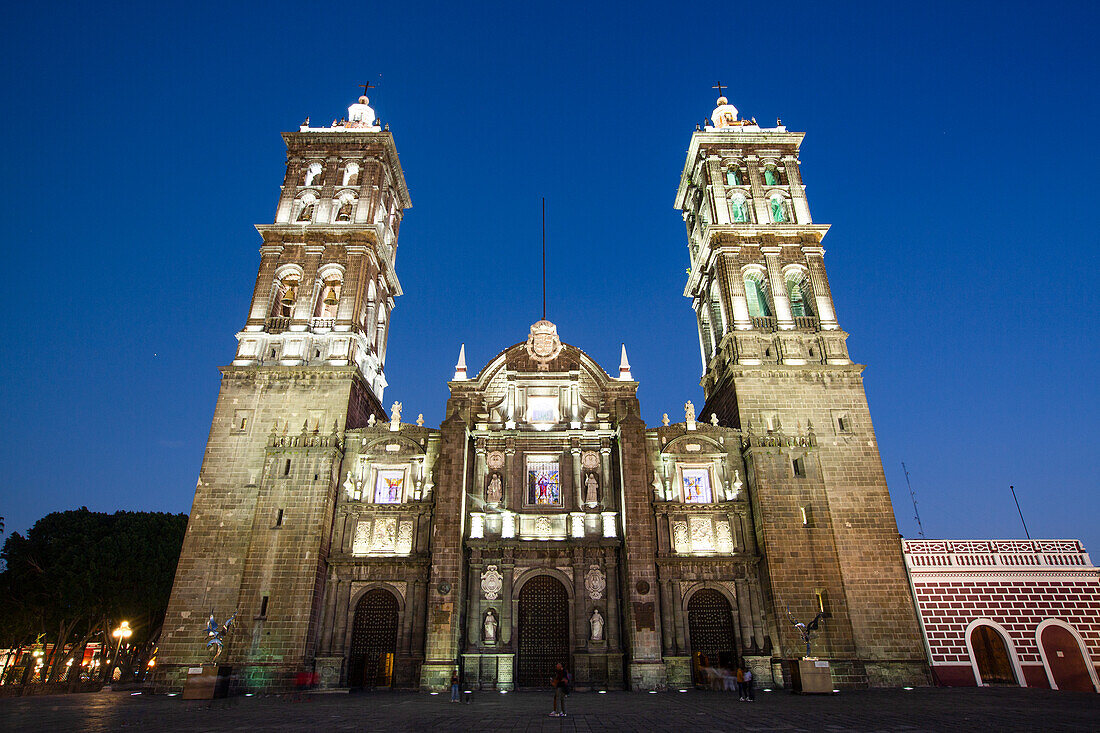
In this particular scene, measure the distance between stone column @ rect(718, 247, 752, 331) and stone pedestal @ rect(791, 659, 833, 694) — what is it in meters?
19.0

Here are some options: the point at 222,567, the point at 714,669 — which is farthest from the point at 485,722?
the point at 222,567

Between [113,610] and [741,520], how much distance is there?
127ft

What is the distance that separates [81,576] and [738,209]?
4768 cm

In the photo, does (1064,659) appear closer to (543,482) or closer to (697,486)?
(697,486)

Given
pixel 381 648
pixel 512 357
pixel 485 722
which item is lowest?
pixel 485 722

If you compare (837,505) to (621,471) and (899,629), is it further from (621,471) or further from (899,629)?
(621,471)

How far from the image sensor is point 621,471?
34.7 meters

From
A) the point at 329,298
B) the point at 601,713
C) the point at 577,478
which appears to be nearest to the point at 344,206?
the point at 329,298

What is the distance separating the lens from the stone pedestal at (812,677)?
1031 inches

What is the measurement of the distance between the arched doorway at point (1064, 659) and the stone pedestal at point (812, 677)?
1214 centimetres

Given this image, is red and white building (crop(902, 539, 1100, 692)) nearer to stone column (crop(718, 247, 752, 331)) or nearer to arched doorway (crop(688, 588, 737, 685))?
arched doorway (crop(688, 588, 737, 685))

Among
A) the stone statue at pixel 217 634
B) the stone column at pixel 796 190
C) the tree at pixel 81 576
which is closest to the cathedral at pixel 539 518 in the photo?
the stone statue at pixel 217 634

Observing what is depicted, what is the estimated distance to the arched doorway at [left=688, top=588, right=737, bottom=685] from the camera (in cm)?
3180

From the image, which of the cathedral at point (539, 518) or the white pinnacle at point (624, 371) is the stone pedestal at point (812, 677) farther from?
the white pinnacle at point (624, 371)
